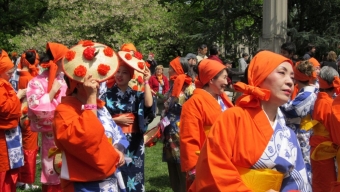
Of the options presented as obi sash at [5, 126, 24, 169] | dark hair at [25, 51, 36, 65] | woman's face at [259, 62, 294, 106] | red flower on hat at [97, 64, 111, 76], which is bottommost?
obi sash at [5, 126, 24, 169]

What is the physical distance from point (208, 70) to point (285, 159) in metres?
2.11

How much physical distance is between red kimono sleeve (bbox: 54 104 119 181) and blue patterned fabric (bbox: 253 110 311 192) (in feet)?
3.56

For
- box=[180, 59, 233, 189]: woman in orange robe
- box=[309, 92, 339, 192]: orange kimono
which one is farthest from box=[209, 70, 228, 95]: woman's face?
box=[309, 92, 339, 192]: orange kimono

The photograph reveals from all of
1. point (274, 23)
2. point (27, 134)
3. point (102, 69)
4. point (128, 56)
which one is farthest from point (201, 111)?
point (274, 23)

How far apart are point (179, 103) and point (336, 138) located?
99.3 inches

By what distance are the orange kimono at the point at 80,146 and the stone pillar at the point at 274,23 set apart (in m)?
→ 13.8

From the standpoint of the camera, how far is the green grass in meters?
7.97

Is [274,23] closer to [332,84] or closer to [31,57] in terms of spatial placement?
[31,57]

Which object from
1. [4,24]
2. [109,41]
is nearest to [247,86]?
[109,41]

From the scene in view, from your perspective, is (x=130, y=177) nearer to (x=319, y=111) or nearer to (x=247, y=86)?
(x=319, y=111)

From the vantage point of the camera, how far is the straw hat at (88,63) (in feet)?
12.3

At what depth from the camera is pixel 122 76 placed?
5422 mm

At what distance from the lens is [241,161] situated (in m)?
3.27

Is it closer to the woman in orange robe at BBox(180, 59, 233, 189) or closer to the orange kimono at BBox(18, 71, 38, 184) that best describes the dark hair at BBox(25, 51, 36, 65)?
the orange kimono at BBox(18, 71, 38, 184)
